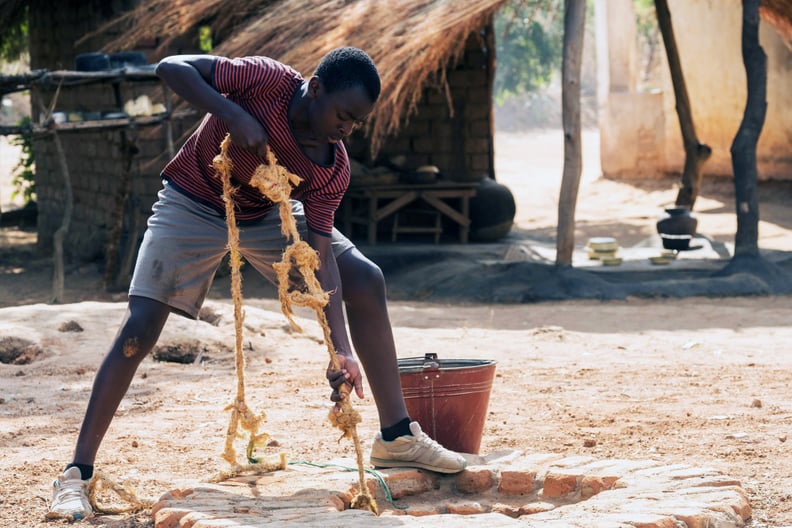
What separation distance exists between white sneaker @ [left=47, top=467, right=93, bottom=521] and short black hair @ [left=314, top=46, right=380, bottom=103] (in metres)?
1.26

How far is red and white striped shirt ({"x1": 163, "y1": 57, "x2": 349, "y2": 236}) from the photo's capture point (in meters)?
2.82

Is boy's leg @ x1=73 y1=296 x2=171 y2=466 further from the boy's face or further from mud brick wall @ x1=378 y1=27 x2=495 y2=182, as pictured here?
mud brick wall @ x1=378 y1=27 x2=495 y2=182

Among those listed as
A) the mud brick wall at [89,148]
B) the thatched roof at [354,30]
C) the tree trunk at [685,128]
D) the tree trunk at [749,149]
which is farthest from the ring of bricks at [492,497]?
the tree trunk at [685,128]

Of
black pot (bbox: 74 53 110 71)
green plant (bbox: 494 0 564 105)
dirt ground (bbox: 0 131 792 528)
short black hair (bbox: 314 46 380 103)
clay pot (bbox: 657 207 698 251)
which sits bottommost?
dirt ground (bbox: 0 131 792 528)

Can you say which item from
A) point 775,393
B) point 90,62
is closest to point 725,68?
point 90,62

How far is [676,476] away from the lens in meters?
2.96

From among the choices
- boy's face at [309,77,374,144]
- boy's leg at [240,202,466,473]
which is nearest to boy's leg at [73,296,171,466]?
boy's leg at [240,202,466,473]

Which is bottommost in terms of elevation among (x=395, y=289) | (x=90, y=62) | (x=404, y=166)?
(x=395, y=289)

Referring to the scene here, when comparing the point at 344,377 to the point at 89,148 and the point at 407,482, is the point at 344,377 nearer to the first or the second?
the point at 407,482

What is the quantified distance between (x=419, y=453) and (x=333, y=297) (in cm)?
57

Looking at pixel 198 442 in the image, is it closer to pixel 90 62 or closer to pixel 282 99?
pixel 282 99

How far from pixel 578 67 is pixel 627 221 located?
5.07 m

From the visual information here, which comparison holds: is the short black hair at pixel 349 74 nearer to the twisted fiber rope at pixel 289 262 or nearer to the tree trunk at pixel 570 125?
the twisted fiber rope at pixel 289 262

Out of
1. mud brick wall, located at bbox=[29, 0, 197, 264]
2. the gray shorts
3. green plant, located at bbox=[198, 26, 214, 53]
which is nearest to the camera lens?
the gray shorts
